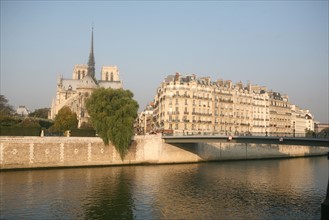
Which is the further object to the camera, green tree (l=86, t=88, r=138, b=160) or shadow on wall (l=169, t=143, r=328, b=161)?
shadow on wall (l=169, t=143, r=328, b=161)

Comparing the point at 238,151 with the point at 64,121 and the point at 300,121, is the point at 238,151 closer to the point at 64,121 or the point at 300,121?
the point at 64,121

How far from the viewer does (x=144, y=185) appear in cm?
4300

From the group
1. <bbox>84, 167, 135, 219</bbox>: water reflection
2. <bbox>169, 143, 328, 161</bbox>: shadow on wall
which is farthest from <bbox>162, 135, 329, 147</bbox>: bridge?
<bbox>84, 167, 135, 219</bbox>: water reflection

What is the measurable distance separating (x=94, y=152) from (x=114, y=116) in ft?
23.0

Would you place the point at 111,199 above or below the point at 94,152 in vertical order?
below

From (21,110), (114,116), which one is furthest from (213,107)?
(21,110)

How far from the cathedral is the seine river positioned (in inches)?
3085

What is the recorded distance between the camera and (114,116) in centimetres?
6228

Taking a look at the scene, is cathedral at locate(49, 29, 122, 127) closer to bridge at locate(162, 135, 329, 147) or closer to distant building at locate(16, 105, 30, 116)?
distant building at locate(16, 105, 30, 116)

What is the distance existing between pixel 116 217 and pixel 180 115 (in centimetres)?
6247

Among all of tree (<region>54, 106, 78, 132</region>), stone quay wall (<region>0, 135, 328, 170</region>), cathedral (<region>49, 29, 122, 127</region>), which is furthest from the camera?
cathedral (<region>49, 29, 122, 127</region>)

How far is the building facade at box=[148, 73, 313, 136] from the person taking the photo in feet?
298

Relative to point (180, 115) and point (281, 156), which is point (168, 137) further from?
point (281, 156)

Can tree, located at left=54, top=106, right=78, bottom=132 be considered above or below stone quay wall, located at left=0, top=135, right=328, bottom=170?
above
